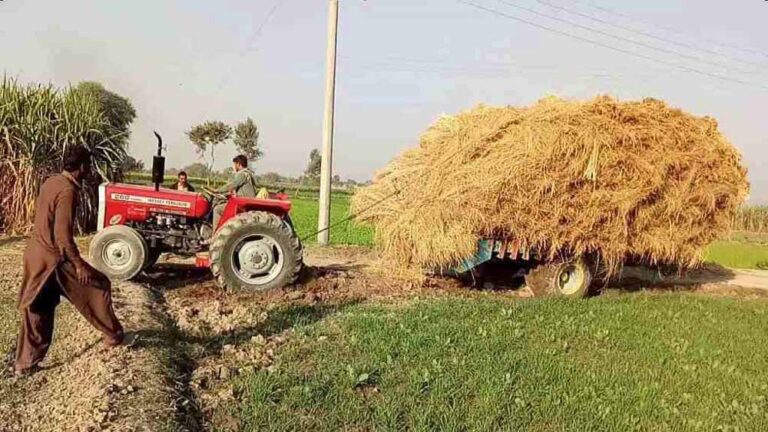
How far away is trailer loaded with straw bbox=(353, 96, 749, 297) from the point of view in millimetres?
9812

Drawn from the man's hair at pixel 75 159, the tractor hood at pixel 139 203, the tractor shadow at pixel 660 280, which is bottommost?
the tractor shadow at pixel 660 280

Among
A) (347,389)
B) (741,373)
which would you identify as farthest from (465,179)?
(347,389)

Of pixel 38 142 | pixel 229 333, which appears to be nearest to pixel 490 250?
pixel 229 333

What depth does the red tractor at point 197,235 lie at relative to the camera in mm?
9523

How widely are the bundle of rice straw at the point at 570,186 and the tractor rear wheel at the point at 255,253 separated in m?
1.57

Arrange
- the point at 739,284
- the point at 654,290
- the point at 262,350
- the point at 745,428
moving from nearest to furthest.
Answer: the point at 745,428, the point at 262,350, the point at 654,290, the point at 739,284

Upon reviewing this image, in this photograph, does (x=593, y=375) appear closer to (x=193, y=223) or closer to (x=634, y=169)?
(x=634, y=169)

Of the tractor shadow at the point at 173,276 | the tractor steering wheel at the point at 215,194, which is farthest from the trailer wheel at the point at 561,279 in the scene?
the tractor shadow at the point at 173,276

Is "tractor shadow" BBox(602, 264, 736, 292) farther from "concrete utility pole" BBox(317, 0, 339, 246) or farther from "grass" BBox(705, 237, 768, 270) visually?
"concrete utility pole" BBox(317, 0, 339, 246)

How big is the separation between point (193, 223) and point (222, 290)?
1.12m

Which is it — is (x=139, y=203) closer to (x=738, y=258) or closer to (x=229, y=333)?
(x=229, y=333)

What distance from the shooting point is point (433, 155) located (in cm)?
1057

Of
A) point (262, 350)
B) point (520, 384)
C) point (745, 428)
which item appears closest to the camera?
point (745, 428)

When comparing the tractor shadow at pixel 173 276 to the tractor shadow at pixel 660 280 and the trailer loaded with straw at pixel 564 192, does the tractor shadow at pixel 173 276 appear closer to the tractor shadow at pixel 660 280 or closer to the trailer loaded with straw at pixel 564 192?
the trailer loaded with straw at pixel 564 192
